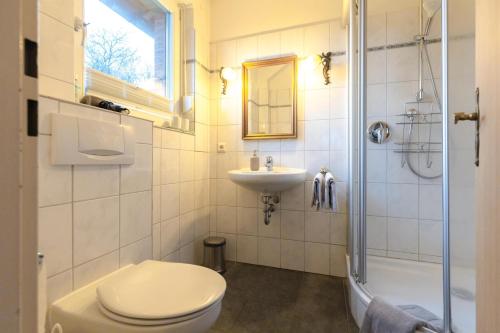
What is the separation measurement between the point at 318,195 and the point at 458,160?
0.80m

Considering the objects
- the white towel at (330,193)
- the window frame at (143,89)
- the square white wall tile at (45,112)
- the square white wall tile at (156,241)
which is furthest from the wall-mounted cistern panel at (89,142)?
the white towel at (330,193)

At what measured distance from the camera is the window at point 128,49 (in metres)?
1.40

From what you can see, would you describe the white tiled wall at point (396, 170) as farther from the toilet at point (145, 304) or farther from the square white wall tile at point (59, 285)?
the square white wall tile at point (59, 285)

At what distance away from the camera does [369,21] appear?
6.25 feet

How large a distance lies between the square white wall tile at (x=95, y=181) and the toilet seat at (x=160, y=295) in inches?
14.4

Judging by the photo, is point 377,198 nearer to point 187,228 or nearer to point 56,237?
point 187,228

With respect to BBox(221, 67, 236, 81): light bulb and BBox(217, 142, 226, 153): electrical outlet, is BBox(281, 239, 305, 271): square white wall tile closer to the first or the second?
BBox(217, 142, 226, 153): electrical outlet

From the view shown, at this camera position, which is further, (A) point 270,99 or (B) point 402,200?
(A) point 270,99

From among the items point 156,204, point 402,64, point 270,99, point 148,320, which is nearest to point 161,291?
point 148,320

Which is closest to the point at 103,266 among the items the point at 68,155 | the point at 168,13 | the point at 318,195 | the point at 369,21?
the point at 68,155

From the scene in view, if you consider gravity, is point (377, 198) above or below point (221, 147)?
below

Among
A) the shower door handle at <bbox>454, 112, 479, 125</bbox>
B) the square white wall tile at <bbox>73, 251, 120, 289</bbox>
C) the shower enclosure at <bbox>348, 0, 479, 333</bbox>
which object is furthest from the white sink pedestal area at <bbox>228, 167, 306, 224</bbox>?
the shower door handle at <bbox>454, 112, 479, 125</bbox>

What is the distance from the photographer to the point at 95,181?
1114 millimetres

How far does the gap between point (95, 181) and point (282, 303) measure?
1277mm
